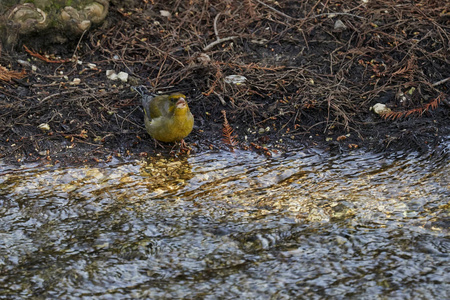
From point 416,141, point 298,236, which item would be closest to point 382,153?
point 416,141

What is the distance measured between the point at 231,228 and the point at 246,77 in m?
3.14

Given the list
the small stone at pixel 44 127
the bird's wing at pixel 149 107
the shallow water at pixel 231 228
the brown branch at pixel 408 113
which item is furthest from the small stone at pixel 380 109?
the small stone at pixel 44 127

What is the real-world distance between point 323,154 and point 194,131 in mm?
1621

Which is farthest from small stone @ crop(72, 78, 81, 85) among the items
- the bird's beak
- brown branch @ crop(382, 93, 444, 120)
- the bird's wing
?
brown branch @ crop(382, 93, 444, 120)

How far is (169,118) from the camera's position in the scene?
20.3 feet

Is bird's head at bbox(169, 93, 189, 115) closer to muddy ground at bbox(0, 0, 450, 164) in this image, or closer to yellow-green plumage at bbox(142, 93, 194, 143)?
yellow-green plumage at bbox(142, 93, 194, 143)

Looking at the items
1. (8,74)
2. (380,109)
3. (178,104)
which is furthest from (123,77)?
(380,109)

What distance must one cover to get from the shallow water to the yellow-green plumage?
31 cm

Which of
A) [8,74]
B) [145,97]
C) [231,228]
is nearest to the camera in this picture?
[231,228]

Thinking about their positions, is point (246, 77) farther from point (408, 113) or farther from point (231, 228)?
point (231, 228)

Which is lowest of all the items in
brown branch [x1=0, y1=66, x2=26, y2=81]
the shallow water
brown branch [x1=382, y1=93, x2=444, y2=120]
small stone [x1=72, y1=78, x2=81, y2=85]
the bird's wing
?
the shallow water

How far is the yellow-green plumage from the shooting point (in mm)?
6195

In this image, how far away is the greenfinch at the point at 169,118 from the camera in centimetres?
620

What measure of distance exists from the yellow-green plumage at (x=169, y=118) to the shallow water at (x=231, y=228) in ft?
1.03
